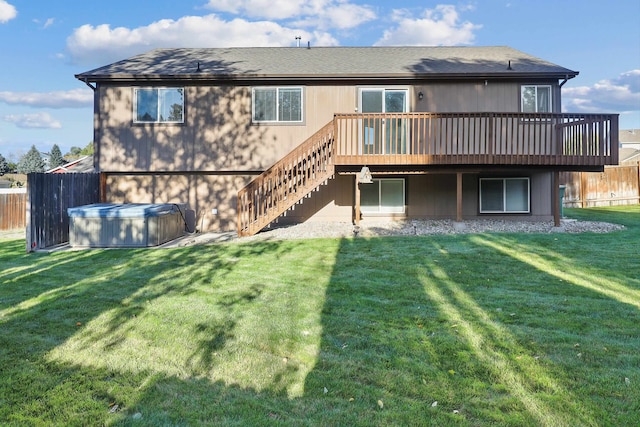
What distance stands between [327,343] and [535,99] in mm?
11044

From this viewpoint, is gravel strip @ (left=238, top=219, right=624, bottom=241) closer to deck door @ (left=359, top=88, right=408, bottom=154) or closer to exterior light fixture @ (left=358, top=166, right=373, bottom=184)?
exterior light fixture @ (left=358, top=166, right=373, bottom=184)

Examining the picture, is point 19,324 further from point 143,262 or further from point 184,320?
point 143,262

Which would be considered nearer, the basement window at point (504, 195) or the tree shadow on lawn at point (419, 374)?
the tree shadow on lawn at point (419, 374)

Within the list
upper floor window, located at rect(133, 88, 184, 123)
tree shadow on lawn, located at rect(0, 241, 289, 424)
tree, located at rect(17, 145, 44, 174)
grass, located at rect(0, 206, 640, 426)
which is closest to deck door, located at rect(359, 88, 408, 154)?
tree shadow on lawn, located at rect(0, 241, 289, 424)

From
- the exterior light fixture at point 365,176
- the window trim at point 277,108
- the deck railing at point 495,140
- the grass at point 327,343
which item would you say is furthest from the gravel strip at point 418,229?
the window trim at point 277,108

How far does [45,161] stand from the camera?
50875 millimetres

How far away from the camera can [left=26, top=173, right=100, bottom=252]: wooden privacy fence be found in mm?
8797

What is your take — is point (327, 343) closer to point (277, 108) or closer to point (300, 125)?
point (300, 125)

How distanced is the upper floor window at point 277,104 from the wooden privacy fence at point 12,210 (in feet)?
33.1

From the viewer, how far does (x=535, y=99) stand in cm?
1166

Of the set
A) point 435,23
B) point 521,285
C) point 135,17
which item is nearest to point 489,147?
point 521,285

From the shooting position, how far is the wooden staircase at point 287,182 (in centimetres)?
1002

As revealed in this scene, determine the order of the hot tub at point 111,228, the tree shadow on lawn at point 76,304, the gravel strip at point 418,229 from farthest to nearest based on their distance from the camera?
the gravel strip at point 418,229 < the hot tub at point 111,228 < the tree shadow on lawn at point 76,304

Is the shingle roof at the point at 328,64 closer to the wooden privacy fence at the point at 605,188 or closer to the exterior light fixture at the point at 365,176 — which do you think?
the exterior light fixture at the point at 365,176
